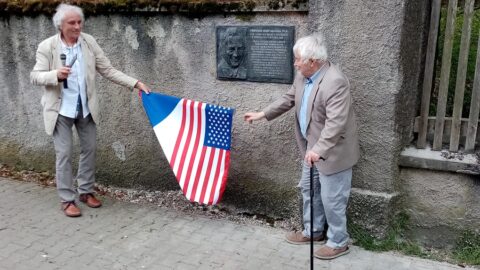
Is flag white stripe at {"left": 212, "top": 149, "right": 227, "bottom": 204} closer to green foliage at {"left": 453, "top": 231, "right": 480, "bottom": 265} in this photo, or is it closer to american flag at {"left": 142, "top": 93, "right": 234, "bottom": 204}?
american flag at {"left": 142, "top": 93, "right": 234, "bottom": 204}

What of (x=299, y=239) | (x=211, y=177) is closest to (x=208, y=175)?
(x=211, y=177)

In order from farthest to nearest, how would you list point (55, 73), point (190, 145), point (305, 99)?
point (190, 145)
point (55, 73)
point (305, 99)

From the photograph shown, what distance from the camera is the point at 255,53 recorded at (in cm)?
451

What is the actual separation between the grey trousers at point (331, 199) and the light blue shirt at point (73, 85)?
2071 millimetres

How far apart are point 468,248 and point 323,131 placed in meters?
1.54

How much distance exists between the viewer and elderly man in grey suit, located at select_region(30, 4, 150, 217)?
14.9 feet

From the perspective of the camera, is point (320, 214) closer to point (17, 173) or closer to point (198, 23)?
point (198, 23)

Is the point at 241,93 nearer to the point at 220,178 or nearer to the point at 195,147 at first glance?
the point at 195,147

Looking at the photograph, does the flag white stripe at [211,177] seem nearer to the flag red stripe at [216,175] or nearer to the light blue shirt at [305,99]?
the flag red stripe at [216,175]

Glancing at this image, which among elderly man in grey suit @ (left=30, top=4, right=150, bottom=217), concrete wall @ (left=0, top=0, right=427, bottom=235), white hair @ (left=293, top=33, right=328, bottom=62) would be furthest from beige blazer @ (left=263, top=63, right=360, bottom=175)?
elderly man in grey suit @ (left=30, top=4, right=150, bottom=217)

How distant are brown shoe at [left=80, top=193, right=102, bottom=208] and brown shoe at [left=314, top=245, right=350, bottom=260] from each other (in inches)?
86.3

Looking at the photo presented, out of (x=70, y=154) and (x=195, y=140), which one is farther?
(x=70, y=154)

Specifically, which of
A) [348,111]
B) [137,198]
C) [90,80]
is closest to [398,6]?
[348,111]

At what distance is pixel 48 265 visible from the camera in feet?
13.0
